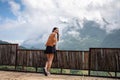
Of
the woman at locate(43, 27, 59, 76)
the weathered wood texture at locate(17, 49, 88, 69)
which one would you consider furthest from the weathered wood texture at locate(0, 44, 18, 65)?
the woman at locate(43, 27, 59, 76)

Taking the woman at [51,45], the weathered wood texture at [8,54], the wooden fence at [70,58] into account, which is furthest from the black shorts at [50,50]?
the weathered wood texture at [8,54]

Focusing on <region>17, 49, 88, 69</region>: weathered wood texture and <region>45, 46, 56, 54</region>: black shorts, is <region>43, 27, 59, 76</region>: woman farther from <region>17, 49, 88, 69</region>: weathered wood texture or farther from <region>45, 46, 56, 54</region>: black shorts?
<region>17, 49, 88, 69</region>: weathered wood texture

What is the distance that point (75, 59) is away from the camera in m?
13.8

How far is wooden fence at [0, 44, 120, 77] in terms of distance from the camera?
43.0 feet

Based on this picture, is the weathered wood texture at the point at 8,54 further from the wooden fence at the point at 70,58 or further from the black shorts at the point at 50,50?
the black shorts at the point at 50,50

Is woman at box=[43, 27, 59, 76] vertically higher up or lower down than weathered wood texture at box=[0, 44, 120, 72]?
higher up

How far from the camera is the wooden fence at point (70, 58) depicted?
13.1 m

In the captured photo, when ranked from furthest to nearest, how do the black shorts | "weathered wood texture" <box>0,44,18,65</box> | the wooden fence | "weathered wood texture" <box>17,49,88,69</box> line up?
"weathered wood texture" <box>0,44,18,65</box>, "weathered wood texture" <box>17,49,88,69</box>, the wooden fence, the black shorts

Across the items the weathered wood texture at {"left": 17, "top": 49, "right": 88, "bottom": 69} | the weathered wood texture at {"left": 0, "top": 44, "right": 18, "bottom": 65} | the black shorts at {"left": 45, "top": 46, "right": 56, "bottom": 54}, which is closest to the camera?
the black shorts at {"left": 45, "top": 46, "right": 56, "bottom": 54}

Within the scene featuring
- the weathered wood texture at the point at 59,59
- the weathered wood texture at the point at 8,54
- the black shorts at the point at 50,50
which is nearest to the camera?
the black shorts at the point at 50,50

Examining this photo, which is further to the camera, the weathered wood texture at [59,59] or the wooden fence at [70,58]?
the weathered wood texture at [59,59]

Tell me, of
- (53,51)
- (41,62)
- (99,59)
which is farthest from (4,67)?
(99,59)

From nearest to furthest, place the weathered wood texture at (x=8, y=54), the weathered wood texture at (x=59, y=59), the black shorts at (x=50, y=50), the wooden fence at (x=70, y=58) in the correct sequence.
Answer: the black shorts at (x=50, y=50) → the wooden fence at (x=70, y=58) → the weathered wood texture at (x=59, y=59) → the weathered wood texture at (x=8, y=54)

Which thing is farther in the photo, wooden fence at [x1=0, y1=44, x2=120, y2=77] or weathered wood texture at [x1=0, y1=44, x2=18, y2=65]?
weathered wood texture at [x1=0, y1=44, x2=18, y2=65]
